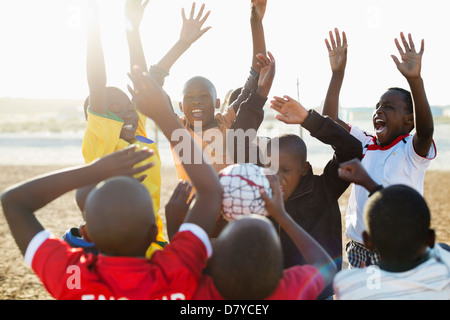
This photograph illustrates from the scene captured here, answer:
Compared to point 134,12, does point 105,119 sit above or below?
below

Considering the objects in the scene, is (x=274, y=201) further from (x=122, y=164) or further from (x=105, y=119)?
(x=105, y=119)

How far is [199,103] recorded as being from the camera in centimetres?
381

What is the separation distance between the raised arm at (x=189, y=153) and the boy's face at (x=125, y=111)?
1.12 metres

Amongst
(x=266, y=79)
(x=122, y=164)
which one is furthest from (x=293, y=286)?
(x=266, y=79)

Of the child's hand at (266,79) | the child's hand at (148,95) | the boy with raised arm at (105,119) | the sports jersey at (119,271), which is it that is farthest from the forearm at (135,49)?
the sports jersey at (119,271)

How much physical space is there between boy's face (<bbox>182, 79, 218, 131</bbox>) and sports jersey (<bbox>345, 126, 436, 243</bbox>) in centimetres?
132

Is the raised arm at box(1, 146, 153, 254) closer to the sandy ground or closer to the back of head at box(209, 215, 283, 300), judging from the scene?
the back of head at box(209, 215, 283, 300)

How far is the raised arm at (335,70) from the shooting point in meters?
3.64

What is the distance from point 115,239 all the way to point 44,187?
505 millimetres

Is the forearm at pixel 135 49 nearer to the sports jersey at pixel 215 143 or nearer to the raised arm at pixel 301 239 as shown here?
the sports jersey at pixel 215 143
